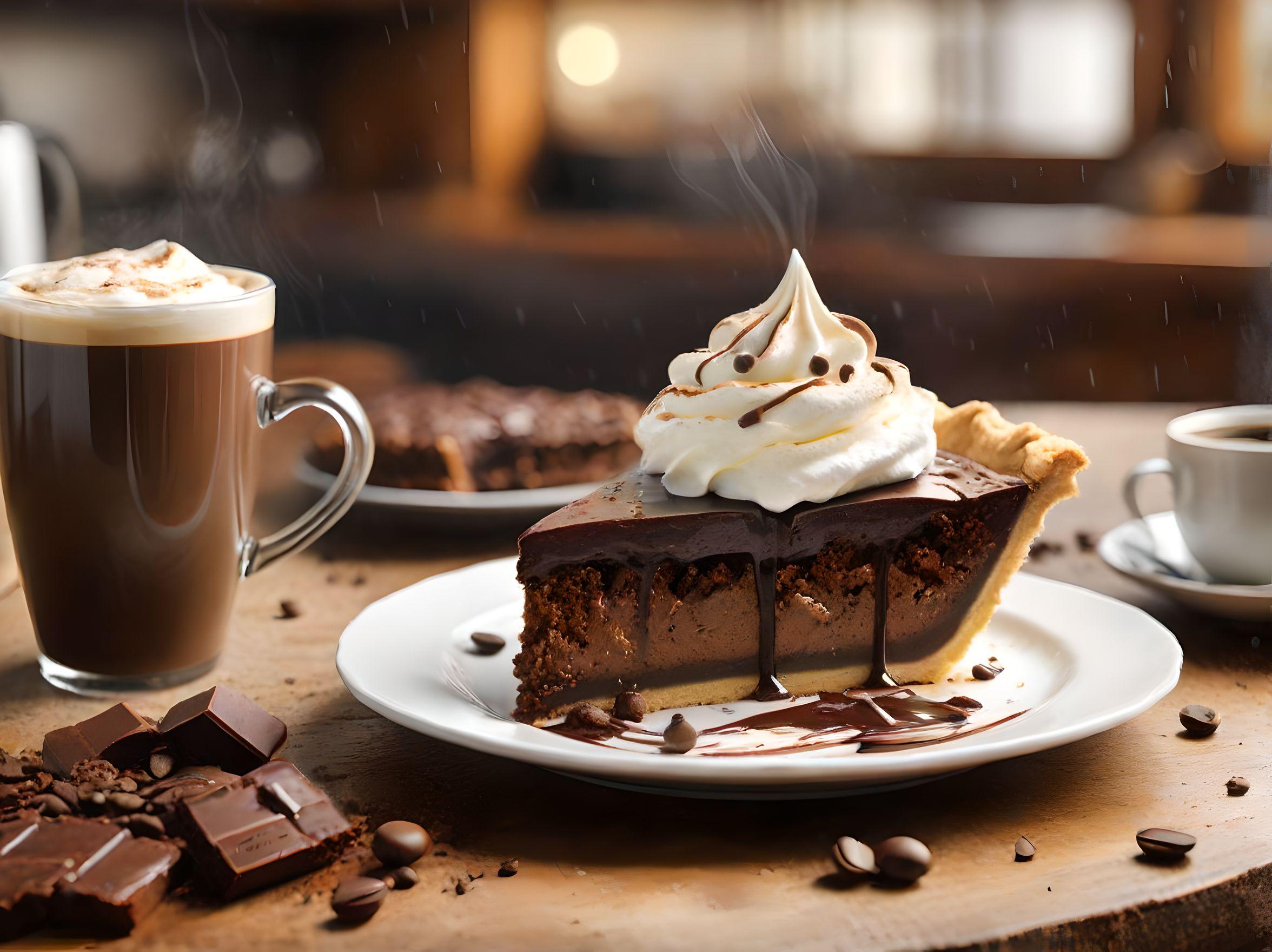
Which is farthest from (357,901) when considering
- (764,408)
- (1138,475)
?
(1138,475)

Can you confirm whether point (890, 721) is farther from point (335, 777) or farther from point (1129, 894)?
point (335, 777)

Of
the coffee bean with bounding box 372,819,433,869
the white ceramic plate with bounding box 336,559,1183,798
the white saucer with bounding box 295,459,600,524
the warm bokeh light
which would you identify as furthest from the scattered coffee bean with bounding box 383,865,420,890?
the warm bokeh light

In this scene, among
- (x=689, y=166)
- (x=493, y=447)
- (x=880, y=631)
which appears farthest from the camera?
(x=689, y=166)

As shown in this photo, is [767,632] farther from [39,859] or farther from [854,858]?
[39,859]

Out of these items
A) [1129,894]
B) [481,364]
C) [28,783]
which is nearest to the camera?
[1129,894]

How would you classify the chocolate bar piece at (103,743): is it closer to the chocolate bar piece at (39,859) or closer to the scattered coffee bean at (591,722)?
the chocolate bar piece at (39,859)

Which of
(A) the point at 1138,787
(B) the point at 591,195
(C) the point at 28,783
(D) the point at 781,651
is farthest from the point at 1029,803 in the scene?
(B) the point at 591,195

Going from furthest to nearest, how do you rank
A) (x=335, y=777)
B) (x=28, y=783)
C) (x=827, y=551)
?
(x=827, y=551) < (x=335, y=777) < (x=28, y=783)

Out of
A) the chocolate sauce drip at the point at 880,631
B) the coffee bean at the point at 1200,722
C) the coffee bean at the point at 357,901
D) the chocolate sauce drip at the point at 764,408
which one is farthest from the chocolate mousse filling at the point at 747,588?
the coffee bean at the point at 357,901
